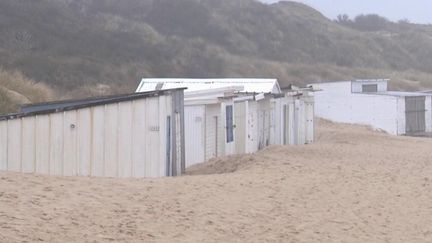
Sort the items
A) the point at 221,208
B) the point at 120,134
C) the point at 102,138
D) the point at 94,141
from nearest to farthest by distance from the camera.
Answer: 1. the point at 221,208
2. the point at 94,141
3. the point at 102,138
4. the point at 120,134

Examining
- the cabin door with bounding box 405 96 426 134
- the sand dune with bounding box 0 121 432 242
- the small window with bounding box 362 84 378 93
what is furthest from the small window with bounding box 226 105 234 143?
→ the small window with bounding box 362 84 378 93

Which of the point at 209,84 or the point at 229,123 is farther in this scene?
the point at 209,84

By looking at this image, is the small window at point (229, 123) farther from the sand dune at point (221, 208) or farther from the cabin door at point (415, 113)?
the cabin door at point (415, 113)

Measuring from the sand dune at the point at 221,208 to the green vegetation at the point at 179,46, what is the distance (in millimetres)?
12144

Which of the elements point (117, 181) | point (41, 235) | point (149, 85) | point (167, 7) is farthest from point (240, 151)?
point (167, 7)

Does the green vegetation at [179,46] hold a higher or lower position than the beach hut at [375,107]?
higher

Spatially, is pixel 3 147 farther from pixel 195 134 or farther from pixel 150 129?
pixel 195 134

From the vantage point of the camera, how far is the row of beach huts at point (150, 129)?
14.2 m

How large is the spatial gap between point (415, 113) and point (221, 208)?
4313cm

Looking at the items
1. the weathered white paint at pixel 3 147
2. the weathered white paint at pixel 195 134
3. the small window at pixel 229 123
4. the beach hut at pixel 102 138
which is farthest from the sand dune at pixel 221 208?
the small window at pixel 229 123

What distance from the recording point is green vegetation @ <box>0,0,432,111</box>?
151ft

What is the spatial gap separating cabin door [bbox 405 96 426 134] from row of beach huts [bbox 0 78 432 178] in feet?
72.1

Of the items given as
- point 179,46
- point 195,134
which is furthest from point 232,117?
point 179,46

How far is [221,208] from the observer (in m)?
11.0
